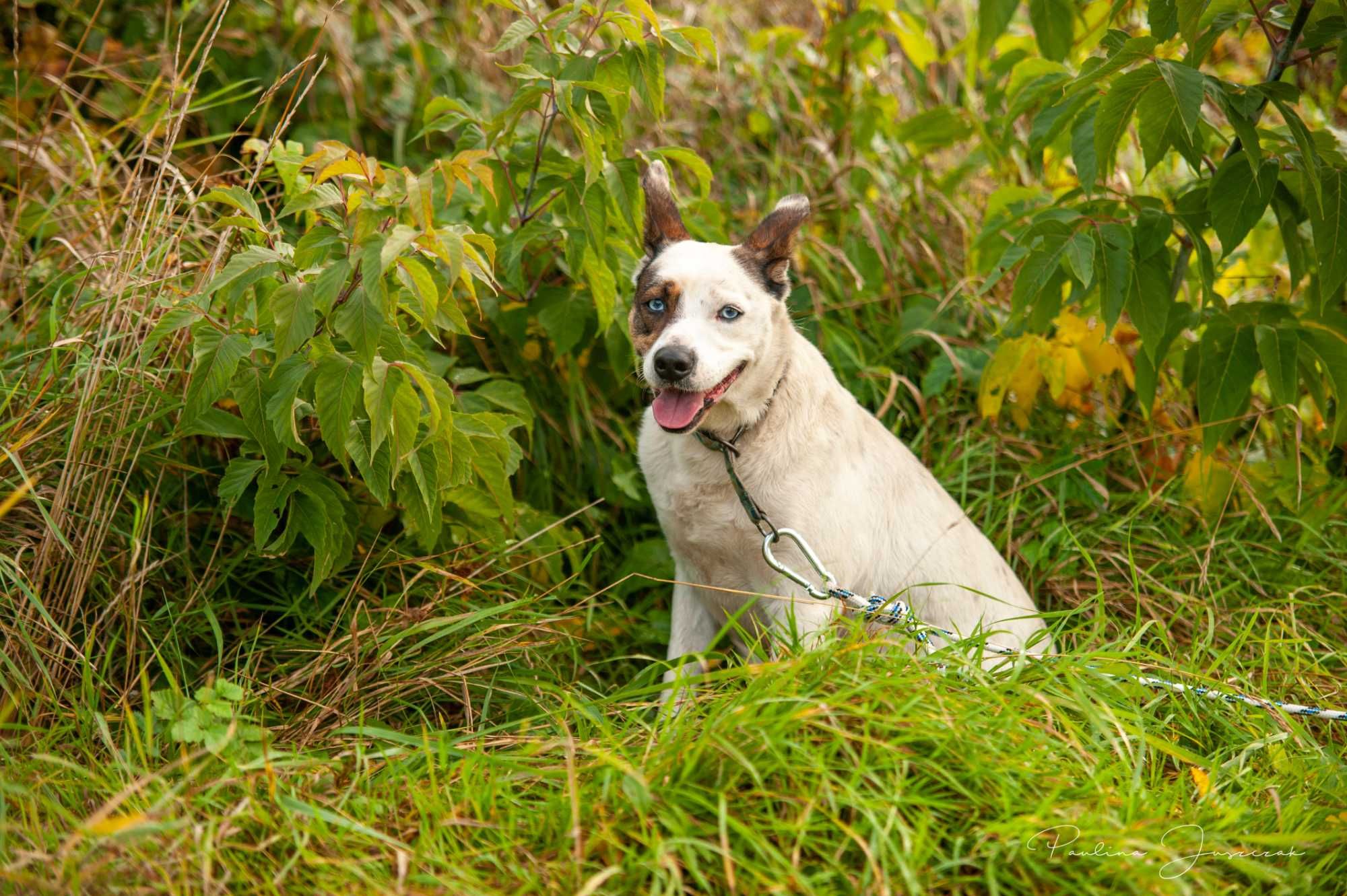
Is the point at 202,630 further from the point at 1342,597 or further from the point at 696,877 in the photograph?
the point at 1342,597

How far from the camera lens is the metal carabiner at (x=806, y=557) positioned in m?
2.76

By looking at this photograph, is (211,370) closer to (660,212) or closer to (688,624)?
(660,212)

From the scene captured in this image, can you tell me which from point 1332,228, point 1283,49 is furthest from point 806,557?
point 1283,49

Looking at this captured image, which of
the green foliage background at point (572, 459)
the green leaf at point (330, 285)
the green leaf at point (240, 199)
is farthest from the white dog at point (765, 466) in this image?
the green leaf at point (240, 199)

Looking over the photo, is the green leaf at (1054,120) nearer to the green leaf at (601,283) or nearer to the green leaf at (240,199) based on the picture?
the green leaf at (601,283)

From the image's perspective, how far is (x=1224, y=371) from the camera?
325cm

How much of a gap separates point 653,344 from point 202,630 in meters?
1.59

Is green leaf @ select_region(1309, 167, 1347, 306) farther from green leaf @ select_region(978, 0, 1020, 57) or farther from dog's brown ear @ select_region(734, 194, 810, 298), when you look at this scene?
dog's brown ear @ select_region(734, 194, 810, 298)

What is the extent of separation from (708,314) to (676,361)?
0.26 m

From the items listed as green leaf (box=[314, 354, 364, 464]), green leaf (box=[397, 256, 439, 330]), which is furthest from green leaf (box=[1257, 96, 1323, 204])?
green leaf (box=[314, 354, 364, 464])

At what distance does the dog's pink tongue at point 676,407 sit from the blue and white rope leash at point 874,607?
0.22 m

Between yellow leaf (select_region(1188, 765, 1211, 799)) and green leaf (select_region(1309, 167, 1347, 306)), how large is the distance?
4.73ft

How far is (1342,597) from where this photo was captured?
3.54 metres

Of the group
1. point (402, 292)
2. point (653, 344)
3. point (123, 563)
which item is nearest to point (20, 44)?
point (123, 563)
